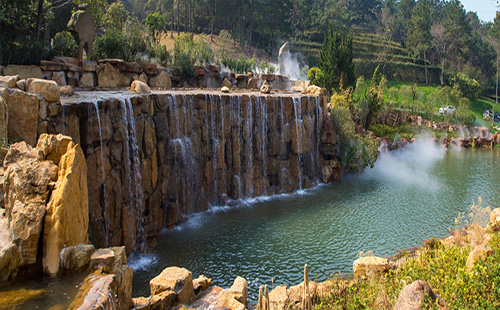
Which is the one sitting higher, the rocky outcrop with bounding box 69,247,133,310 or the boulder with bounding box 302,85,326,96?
the boulder with bounding box 302,85,326,96

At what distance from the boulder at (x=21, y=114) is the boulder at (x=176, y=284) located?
424cm

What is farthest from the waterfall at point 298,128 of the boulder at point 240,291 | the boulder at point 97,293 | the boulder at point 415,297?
the boulder at point 97,293

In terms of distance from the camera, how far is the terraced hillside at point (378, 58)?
48969 millimetres

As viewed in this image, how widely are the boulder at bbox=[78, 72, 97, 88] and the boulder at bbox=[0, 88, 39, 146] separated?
866cm

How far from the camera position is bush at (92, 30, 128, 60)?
2016cm

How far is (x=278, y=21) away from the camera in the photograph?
4512 cm

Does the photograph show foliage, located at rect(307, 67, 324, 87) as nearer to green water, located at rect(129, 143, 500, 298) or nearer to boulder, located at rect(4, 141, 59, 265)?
green water, located at rect(129, 143, 500, 298)

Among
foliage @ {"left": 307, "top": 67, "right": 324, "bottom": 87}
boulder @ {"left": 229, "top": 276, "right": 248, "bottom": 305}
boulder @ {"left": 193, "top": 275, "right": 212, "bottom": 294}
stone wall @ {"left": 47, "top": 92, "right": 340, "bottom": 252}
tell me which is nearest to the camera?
boulder @ {"left": 229, "top": 276, "right": 248, "bottom": 305}

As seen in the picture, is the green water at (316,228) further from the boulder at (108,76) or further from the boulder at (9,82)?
the boulder at (108,76)

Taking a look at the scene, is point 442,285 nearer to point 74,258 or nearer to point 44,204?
point 74,258

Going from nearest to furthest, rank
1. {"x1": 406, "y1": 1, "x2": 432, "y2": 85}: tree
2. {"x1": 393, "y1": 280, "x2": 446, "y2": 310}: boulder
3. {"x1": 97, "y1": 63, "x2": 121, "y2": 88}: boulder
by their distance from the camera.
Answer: {"x1": 393, "y1": 280, "x2": 446, "y2": 310}: boulder
{"x1": 97, "y1": 63, "x2": 121, "y2": 88}: boulder
{"x1": 406, "y1": 1, "x2": 432, "y2": 85}: tree

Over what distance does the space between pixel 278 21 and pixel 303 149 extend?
29.2 meters

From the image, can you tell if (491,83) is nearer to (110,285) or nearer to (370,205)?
(370,205)

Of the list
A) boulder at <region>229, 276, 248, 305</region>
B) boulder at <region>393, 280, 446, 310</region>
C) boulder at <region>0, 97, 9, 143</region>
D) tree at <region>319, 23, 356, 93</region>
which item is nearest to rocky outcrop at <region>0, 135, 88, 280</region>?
boulder at <region>0, 97, 9, 143</region>
